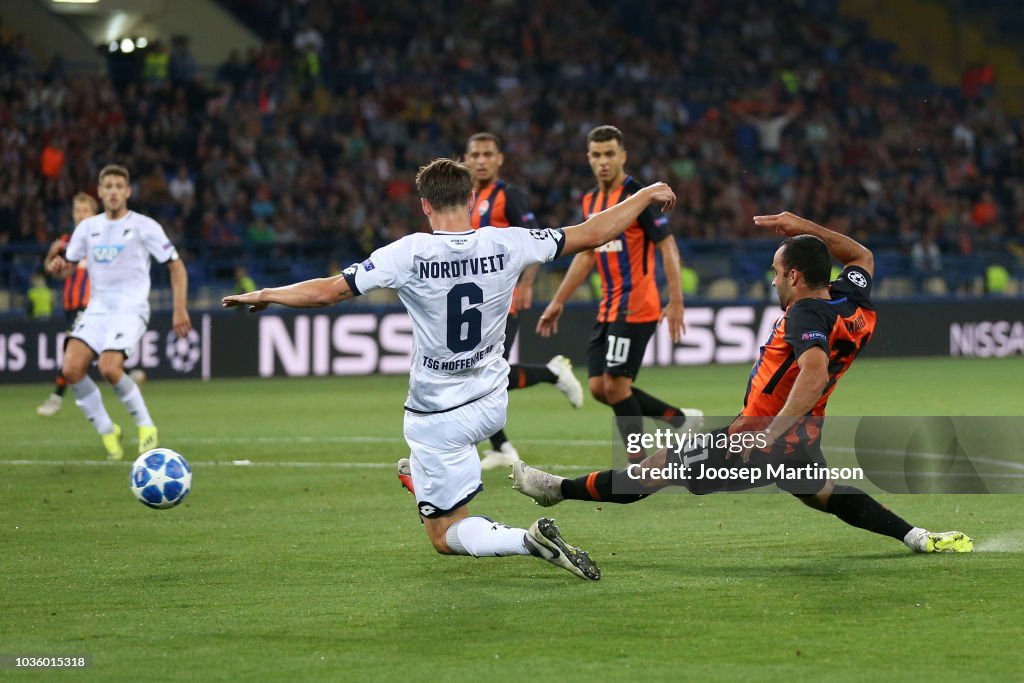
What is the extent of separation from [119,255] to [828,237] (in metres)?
6.27

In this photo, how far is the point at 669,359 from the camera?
21.5 m

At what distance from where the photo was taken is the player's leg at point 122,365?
10.8 m

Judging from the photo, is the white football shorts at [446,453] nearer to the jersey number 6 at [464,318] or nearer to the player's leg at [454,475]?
the player's leg at [454,475]

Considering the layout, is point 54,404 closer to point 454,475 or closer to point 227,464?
point 227,464

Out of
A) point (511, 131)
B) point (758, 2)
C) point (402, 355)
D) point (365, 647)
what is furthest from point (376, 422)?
point (758, 2)

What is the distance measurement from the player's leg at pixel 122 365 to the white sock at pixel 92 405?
228 millimetres

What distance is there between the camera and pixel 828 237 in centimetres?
686

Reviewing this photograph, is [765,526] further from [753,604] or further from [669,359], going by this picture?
[669,359]

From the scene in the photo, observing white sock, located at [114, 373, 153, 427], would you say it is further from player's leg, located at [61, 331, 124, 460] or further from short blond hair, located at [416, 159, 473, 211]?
short blond hair, located at [416, 159, 473, 211]

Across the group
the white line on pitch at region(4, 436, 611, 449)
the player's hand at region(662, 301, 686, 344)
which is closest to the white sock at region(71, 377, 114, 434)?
the white line on pitch at region(4, 436, 611, 449)

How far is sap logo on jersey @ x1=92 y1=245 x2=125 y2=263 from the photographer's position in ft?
36.7

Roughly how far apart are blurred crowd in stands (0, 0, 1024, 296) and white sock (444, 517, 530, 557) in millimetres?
15705

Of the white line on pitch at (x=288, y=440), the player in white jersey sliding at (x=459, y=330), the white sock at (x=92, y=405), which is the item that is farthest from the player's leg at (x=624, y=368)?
the white sock at (x=92, y=405)

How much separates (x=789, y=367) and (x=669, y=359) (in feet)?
49.7
